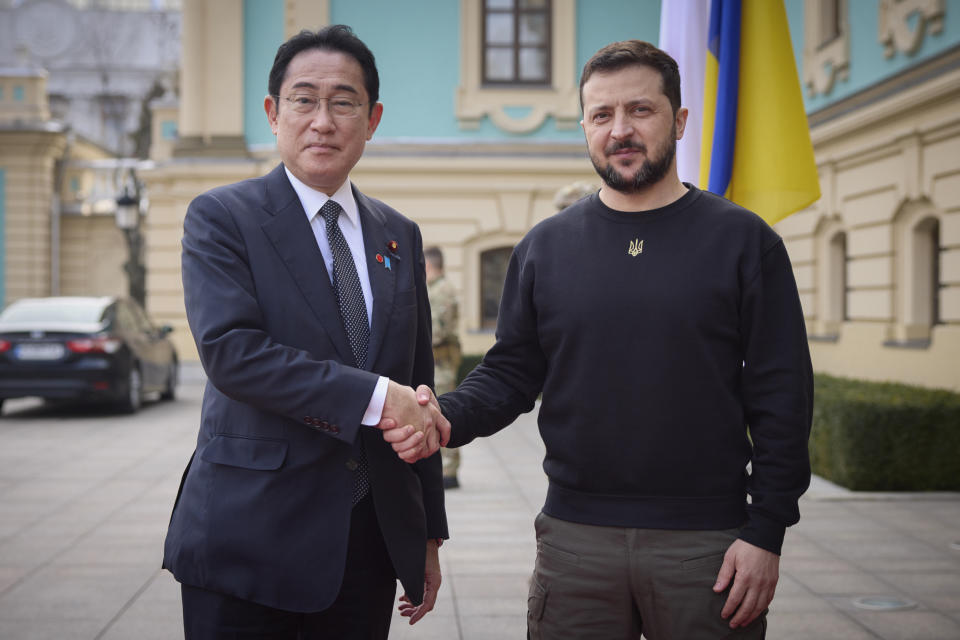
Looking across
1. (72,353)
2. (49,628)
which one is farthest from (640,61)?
(72,353)

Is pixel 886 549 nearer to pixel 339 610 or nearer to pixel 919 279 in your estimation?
A: pixel 339 610

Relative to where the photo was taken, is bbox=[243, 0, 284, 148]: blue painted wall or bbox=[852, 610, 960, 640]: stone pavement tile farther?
bbox=[243, 0, 284, 148]: blue painted wall

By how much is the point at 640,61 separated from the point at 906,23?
10174 mm

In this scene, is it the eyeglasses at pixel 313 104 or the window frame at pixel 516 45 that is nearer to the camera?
the eyeglasses at pixel 313 104

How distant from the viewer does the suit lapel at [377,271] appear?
2701 mm

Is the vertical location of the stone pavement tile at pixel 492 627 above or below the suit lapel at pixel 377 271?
below

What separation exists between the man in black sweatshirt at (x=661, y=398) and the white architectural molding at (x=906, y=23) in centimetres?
945

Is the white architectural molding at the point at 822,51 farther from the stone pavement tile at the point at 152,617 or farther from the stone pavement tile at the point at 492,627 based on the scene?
the stone pavement tile at the point at 152,617

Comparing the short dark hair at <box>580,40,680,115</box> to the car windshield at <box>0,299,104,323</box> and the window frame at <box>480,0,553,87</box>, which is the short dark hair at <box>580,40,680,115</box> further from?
the window frame at <box>480,0,553,87</box>

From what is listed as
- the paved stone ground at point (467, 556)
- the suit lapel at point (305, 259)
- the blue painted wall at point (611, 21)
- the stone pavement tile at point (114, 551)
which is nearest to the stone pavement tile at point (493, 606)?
the paved stone ground at point (467, 556)

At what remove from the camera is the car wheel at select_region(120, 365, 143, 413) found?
543 inches

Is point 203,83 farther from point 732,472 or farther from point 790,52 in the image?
point 732,472

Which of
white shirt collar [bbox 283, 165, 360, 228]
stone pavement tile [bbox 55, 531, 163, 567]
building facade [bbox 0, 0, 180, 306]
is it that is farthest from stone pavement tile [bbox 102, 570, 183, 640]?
building facade [bbox 0, 0, 180, 306]

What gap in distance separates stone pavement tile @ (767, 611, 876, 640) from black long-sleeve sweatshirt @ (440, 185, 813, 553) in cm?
248
